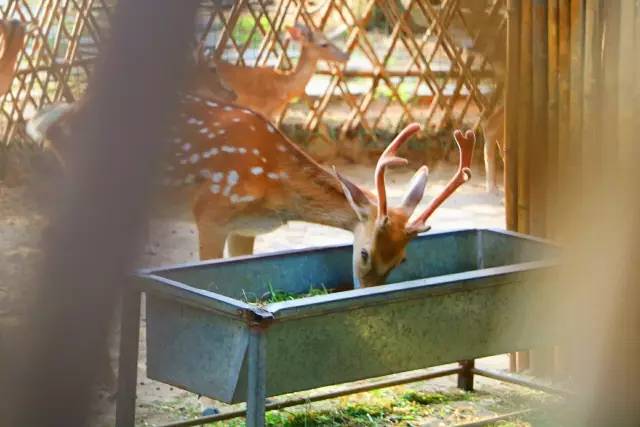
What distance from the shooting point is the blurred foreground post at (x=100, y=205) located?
0.57 m

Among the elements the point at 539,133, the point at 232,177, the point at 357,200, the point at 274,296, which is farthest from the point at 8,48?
the point at 274,296

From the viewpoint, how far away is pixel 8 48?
777 centimetres

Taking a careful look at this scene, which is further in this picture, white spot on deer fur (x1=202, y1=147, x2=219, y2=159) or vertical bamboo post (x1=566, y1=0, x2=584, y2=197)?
white spot on deer fur (x1=202, y1=147, x2=219, y2=159)

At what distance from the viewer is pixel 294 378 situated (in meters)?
2.85

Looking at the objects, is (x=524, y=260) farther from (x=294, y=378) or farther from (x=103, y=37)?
(x=103, y=37)

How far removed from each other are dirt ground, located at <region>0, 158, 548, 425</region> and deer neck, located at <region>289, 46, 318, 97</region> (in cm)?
76

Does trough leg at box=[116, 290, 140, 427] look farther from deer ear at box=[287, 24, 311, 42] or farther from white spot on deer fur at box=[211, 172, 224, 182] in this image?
deer ear at box=[287, 24, 311, 42]

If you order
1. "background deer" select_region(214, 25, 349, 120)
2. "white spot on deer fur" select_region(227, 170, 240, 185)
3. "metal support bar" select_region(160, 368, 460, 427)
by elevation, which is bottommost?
"metal support bar" select_region(160, 368, 460, 427)

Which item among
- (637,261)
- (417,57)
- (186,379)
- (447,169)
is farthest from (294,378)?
(417,57)

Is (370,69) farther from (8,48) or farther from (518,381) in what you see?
(518,381)

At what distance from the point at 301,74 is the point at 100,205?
842 centimetres

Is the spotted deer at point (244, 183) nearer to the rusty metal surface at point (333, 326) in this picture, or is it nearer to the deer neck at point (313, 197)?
the deer neck at point (313, 197)

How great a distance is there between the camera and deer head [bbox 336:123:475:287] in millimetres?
3768

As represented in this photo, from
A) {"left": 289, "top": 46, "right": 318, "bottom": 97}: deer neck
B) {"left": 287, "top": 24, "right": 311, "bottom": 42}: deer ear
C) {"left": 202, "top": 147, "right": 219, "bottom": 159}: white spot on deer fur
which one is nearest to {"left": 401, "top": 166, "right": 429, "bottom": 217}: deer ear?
{"left": 202, "top": 147, "right": 219, "bottom": 159}: white spot on deer fur
